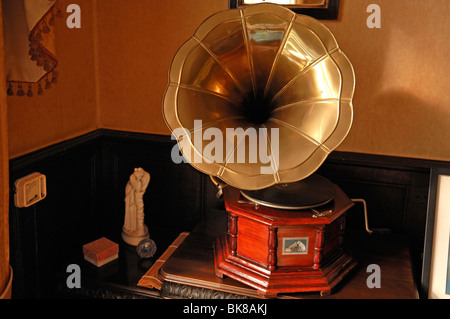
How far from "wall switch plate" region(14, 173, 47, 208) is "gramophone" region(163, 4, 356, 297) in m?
0.51

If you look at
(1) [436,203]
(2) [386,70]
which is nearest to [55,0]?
(2) [386,70]

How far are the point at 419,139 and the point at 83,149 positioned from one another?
4.21 feet

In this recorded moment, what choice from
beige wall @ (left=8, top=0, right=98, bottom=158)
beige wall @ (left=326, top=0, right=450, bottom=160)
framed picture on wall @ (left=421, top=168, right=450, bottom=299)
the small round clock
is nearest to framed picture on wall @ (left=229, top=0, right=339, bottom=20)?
beige wall @ (left=326, top=0, right=450, bottom=160)

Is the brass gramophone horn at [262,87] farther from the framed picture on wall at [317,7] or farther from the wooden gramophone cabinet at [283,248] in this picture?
the framed picture on wall at [317,7]

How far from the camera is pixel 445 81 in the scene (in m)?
1.45

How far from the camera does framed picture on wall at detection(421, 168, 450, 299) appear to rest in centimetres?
134

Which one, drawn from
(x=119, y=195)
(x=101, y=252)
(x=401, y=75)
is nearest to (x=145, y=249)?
(x=101, y=252)

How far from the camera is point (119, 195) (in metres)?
1.85

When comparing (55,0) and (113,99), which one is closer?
(55,0)

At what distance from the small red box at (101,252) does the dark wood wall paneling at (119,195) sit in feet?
0.28

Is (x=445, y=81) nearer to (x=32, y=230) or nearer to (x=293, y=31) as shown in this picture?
(x=293, y=31)

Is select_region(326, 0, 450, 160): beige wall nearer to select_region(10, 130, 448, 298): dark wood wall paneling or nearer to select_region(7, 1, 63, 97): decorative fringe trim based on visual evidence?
select_region(10, 130, 448, 298): dark wood wall paneling

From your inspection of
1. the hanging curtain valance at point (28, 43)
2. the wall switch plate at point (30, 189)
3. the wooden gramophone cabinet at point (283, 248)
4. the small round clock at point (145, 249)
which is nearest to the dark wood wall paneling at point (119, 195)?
the wall switch plate at point (30, 189)

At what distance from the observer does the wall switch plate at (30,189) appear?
1287 millimetres
